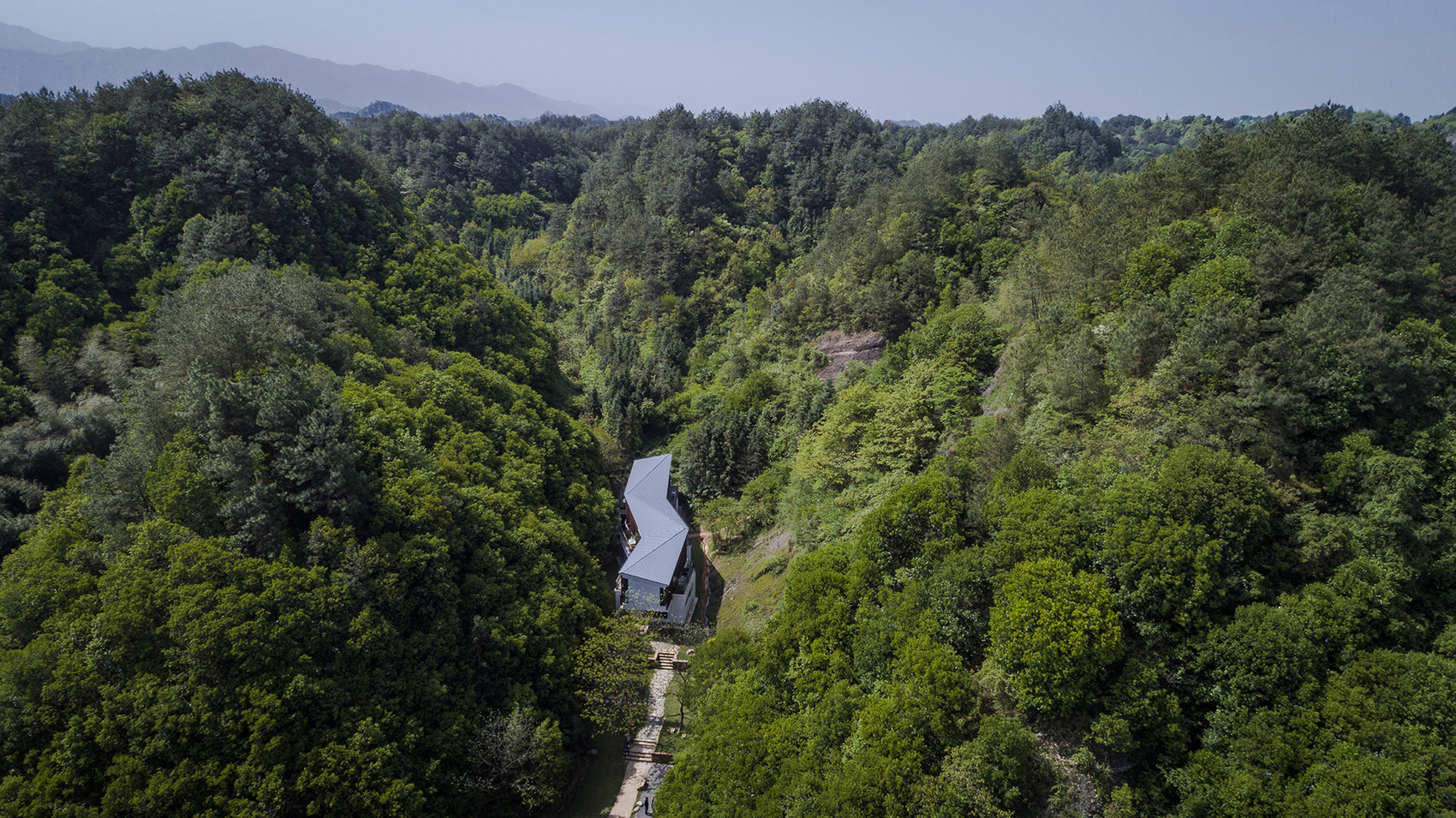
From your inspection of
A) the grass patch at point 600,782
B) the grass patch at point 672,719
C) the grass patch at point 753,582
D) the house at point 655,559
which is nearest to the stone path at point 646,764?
the grass patch at point 672,719

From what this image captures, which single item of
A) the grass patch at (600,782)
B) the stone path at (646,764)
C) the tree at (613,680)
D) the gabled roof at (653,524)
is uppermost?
the gabled roof at (653,524)

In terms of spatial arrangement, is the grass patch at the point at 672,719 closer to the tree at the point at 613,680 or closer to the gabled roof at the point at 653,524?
the tree at the point at 613,680

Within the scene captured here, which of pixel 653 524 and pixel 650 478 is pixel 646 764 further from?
pixel 650 478

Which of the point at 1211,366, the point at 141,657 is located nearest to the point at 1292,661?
the point at 1211,366

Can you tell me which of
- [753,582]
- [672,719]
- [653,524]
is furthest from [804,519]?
[653,524]

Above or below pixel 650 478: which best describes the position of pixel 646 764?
below

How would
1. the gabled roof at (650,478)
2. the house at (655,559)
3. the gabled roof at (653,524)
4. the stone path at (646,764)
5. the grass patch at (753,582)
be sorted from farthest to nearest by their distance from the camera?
the gabled roof at (650,478)
the gabled roof at (653,524)
the house at (655,559)
the grass patch at (753,582)
the stone path at (646,764)
